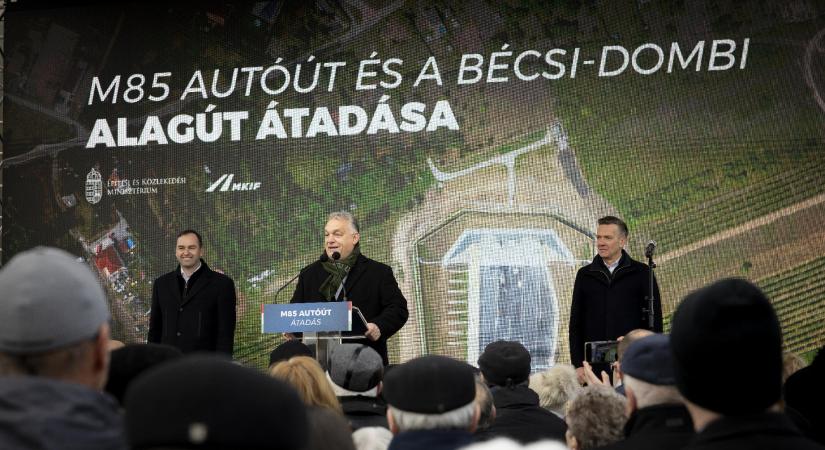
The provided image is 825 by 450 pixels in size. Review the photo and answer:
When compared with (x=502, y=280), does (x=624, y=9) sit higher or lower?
higher

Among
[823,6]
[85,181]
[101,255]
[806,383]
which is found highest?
[823,6]

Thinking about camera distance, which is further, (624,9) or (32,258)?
(624,9)

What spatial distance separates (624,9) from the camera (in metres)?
8.09

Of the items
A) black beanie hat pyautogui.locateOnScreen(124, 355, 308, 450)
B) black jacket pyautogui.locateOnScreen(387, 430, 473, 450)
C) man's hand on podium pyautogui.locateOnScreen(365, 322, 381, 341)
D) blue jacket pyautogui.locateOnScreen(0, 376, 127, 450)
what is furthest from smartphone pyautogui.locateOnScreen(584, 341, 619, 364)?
black beanie hat pyautogui.locateOnScreen(124, 355, 308, 450)

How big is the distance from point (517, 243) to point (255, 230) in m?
2.08

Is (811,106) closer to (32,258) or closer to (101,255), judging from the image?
(101,255)

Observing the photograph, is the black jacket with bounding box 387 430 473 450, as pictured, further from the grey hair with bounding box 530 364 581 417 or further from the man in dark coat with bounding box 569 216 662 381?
the man in dark coat with bounding box 569 216 662 381

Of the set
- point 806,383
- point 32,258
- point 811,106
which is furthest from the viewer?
point 811,106

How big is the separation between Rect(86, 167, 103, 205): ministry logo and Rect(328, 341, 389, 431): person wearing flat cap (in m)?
5.49

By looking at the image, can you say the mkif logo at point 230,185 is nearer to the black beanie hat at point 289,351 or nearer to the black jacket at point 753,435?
the black beanie hat at point 289,351

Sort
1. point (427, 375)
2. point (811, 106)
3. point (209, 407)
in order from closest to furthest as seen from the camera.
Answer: point (209, 407), point (427, 375), point (811, 106)

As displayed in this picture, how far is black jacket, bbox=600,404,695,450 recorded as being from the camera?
2385 millimetres

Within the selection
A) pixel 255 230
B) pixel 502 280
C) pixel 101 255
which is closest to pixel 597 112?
pixel 502 280

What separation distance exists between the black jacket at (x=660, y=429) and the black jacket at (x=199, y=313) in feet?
16.4
